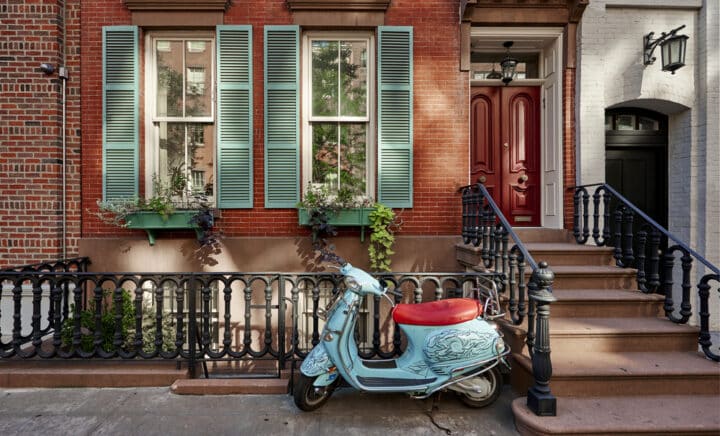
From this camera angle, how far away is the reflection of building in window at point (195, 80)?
5.80 meters

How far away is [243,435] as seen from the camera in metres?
3.24

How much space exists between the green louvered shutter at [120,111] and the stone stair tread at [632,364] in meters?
5.55

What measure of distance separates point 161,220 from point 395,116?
3.57 m

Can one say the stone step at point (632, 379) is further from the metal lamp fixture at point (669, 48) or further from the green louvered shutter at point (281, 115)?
the metal lamp fixture at point (669, 48)

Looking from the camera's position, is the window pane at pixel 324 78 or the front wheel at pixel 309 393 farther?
the window pane at pixel 324 78

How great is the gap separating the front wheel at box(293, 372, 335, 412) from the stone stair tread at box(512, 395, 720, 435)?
1.67 meters

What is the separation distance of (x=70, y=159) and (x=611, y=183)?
8.30m

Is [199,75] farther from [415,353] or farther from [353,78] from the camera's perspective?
[415,353]

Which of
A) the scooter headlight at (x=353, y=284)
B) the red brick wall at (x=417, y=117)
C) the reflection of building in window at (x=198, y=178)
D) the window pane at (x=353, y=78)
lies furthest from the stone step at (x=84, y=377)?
the window pane at (x=353, y=78)

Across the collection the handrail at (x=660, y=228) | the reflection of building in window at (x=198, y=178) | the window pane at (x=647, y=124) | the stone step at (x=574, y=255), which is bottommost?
the stone step at (x=574, y=255)

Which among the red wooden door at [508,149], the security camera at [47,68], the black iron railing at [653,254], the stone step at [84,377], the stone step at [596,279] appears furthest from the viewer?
the red wooden door at [508,149]

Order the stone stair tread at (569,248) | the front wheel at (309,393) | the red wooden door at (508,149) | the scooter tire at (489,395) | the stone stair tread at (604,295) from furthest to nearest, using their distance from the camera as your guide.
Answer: the red wooden door at (508,149), the stone stair tread at (569,248), the stone stair tread at (604,295), the scooter tire at (489,395), the front wheel at (309,393)

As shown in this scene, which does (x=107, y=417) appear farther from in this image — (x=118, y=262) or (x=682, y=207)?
(x=682, y=207)

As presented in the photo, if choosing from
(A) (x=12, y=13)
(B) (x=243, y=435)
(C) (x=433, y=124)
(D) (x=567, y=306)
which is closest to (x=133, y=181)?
(A) (x=12, y=13)
